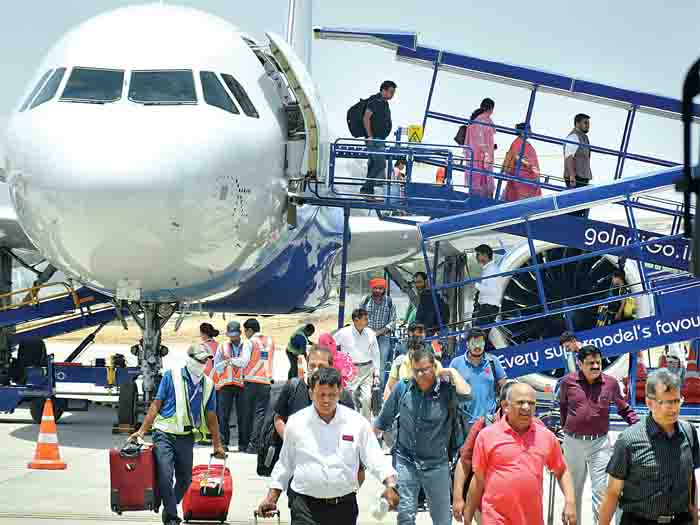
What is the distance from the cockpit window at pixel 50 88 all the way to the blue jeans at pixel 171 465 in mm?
4576

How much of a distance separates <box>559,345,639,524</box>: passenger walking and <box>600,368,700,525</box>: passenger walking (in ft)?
7.79

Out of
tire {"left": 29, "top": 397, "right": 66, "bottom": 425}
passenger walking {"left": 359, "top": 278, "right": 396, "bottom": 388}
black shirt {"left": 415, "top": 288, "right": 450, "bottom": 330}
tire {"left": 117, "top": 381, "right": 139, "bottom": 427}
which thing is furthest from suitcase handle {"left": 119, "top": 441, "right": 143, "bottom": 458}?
black shirt {"left": 415, "top": 288, "right": 450, "bottom": 330}

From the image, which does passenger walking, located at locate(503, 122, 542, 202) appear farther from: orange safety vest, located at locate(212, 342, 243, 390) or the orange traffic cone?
the orange traffic cone

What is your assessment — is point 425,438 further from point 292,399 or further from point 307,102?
point 307,102

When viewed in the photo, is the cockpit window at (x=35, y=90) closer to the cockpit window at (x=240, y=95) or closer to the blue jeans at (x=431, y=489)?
the cockpit window at (x=240, y=95)

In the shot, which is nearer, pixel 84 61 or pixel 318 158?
pixel 84 61

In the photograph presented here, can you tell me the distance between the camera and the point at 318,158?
44.0 feet

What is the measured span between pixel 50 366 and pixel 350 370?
15.1 feet

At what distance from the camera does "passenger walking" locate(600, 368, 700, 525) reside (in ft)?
21.5

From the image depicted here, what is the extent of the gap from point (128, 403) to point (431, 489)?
651 centimetres

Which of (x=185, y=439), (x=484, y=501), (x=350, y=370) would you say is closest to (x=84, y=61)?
(x=350, y=370)

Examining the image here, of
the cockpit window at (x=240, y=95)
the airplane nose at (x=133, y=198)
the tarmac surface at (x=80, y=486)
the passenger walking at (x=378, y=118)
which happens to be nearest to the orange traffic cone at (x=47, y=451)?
the tarmac surface at (x=80, y=486)

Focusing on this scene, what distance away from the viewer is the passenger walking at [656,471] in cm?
655

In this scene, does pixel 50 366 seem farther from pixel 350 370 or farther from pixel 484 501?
pixel 484 501
